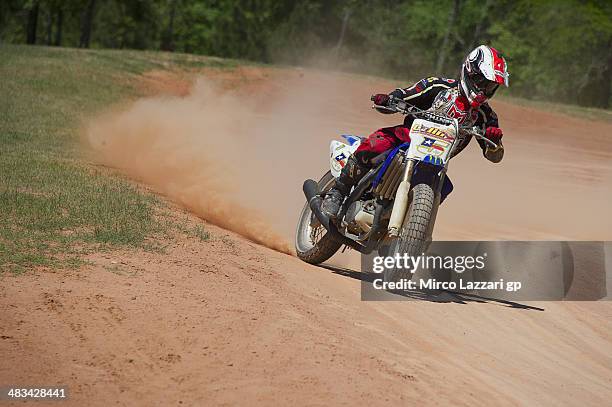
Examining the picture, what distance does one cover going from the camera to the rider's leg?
9281mm

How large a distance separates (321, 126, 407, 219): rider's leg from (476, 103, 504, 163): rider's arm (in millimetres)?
785

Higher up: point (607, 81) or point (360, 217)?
point (607, 81)

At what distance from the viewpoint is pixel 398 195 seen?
27.9 ft

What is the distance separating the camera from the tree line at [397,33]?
54.1m

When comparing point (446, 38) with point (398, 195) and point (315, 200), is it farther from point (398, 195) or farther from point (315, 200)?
point (398, 195)

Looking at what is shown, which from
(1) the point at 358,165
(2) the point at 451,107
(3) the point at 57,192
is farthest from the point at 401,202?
(3) the point at 57,192

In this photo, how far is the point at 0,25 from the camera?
57906mm

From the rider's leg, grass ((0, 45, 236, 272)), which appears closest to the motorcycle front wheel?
the rider's leg

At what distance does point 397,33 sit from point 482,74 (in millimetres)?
55104

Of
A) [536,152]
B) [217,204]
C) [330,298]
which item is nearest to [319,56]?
[536,152]

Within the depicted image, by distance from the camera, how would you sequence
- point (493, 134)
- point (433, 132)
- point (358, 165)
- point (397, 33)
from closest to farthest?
1. point (433, 132)
2. point (493, 134)
3. point (358, 165)
4. point (397, 33)

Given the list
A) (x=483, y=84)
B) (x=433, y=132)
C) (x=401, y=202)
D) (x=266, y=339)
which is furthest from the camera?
(x=483, y=84)

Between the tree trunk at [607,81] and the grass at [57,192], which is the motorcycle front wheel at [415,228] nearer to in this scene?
the grass at [57,192]

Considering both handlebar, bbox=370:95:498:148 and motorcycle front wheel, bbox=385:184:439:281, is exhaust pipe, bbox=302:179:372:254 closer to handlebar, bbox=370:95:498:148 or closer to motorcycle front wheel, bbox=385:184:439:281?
motorcycle front wheel, bbox=385:184:439:281
